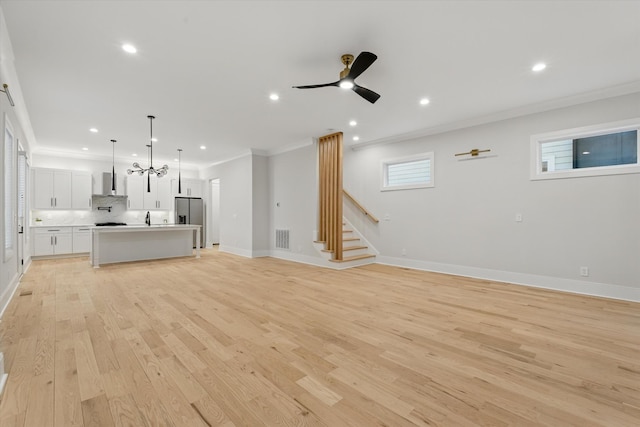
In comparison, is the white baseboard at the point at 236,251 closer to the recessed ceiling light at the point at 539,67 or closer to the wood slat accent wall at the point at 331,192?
the wood slat accent wall at the point at 331,192

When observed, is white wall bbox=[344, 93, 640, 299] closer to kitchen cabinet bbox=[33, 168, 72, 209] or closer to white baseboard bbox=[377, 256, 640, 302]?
white baseboard bbox=[377, 256, 640, 302]

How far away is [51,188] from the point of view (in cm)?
732

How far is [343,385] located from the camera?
6.15 feet

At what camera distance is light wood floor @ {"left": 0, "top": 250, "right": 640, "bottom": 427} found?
1623mm

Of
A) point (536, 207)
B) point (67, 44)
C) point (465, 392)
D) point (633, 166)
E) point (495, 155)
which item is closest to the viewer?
point (465, 392)

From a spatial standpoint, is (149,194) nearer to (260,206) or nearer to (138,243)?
(138,243)

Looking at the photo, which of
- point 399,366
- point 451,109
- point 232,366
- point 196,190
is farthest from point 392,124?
point 196,190

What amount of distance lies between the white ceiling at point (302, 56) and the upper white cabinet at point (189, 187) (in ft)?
14.1

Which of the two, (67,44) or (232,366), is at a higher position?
(67,44)

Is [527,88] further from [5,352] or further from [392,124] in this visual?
[5,352]

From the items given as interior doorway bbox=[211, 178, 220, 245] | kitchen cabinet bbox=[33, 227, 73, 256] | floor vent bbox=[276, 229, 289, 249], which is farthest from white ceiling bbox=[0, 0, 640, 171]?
interior doorway bbox=[211, 178, 220, 245]

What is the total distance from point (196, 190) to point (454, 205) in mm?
8363

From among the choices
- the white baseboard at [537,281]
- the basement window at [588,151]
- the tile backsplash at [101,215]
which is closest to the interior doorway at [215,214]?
the tile backsplash at [101,215]

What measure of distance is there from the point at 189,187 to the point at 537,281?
988 cm
